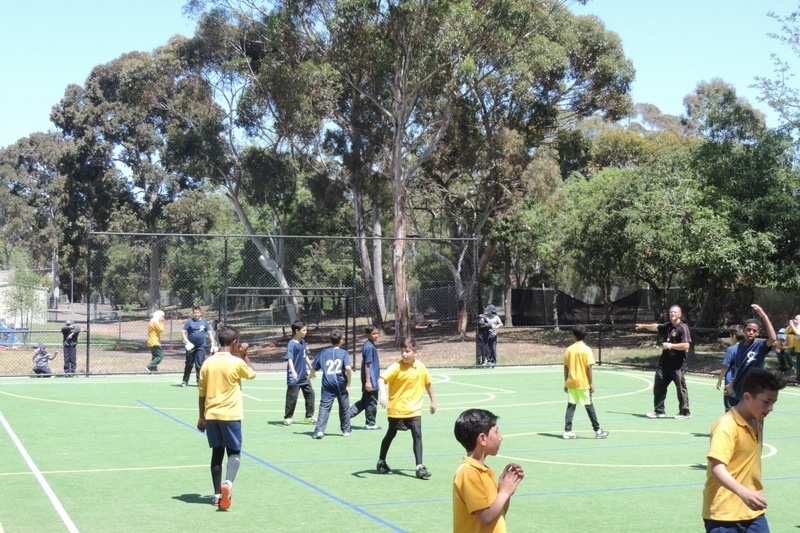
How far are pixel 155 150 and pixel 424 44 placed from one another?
1174 inches

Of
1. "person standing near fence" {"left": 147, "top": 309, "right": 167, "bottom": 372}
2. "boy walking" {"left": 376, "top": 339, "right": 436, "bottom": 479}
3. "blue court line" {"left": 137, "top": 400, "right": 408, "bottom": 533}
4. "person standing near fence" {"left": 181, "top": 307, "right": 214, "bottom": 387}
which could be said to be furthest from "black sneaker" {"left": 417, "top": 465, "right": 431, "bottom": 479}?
"person standing near fence" {"left": 147, "top": 309, "right": 167, "bottom": 372}

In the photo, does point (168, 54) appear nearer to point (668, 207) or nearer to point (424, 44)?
point (424, 44)

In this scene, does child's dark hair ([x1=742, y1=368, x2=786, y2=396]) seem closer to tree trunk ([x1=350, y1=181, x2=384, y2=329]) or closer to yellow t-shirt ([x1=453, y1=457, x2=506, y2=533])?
yellow t-shirt ([x1=453, y1=457, x2=506, y2=533])

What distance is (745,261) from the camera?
3014 centimetres

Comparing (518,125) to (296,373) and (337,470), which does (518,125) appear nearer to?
(296,373)

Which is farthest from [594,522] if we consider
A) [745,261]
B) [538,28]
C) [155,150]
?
[155,150]

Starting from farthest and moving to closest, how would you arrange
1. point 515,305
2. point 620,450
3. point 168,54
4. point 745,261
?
1. point 515,305
2. point 168,54
3. point 745,261
4. point 620,450

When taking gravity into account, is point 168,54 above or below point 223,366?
above

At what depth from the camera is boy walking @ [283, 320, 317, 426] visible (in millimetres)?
16422

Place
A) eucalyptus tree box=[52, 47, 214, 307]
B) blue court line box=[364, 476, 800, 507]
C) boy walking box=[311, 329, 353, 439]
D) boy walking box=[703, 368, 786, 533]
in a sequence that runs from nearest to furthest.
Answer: boy walking box=[703, 368, 786, 533], blue court line box=[364, 476, 800, 507], boy walking box=[311, 329, 353, 439], eucalyptus tree box=[52, 47, 214, 307]

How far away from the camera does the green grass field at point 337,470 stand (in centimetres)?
966

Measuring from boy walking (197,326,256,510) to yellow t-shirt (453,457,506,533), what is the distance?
5.17 meters

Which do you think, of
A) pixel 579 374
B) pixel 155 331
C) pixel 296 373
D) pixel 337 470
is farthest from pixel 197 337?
pixel 337 470

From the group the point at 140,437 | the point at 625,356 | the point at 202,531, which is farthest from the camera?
the point at 625,356
